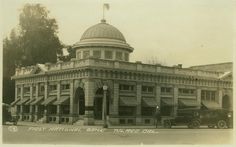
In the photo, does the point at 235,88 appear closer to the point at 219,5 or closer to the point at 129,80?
the point at 219,5

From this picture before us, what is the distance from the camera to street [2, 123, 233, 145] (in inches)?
688

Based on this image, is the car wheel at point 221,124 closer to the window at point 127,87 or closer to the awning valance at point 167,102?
the awning valance at point 167,102

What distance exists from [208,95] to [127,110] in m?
2.87

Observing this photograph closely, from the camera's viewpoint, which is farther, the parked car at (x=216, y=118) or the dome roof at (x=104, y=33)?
the dome roof at (x=104, y=33)

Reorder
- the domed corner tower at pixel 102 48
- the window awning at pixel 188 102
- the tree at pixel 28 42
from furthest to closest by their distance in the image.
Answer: the domed corner tower at pixel 102 48
the window awning at pixel 188 102
the tree at pixel 28 42

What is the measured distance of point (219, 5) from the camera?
1839 cm

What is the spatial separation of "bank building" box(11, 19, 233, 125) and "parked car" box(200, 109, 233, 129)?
0.27 meters

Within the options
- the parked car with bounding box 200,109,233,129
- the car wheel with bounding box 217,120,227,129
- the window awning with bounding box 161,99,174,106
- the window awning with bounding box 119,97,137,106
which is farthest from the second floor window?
the car wheel with bounding box 217,120,227,129

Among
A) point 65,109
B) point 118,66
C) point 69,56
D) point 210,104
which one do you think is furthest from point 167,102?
point 69,56

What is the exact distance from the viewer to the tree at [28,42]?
59.2 feet

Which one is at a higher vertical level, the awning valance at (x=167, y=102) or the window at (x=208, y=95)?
the window at (x=208, y=95)

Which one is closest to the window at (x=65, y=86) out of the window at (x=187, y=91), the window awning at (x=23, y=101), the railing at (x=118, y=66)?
the railing at (x=118, y=66)

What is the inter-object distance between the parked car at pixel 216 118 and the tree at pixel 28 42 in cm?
566

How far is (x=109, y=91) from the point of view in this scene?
22125 millimetres
